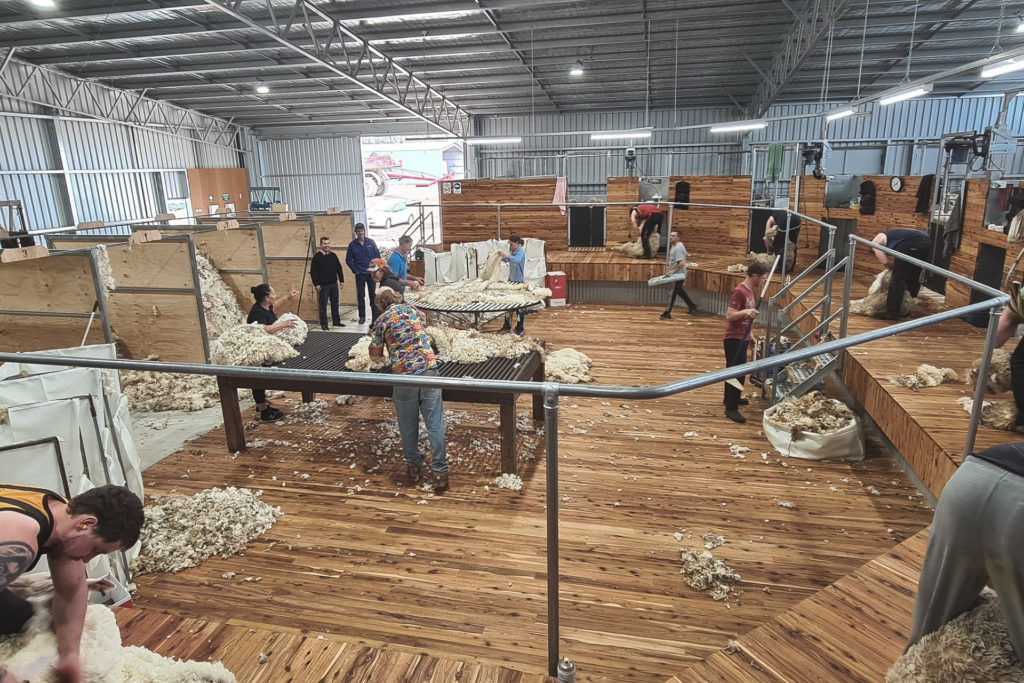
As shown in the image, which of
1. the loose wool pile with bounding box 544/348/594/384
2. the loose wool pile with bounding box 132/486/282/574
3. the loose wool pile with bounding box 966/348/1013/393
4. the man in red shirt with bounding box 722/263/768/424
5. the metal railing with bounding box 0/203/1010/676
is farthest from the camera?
the loose wool pile with bounding box 544/348/594/384

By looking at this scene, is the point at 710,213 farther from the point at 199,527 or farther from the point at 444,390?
the point at 199,527

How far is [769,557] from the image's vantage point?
3.53 m

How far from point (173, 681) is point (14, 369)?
3118mm

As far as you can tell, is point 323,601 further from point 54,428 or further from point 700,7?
point 700,7

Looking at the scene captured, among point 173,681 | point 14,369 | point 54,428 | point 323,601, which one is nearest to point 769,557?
point 323,601

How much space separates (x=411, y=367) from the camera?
165 inches

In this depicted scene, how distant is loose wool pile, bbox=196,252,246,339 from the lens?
7793mm

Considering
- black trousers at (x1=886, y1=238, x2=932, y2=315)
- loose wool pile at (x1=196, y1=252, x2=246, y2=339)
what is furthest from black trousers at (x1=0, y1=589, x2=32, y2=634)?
black trousers at (x1=886, y1=238, x2=932, y2=315)

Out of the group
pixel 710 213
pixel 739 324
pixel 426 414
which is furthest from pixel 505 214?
pixel 426 414

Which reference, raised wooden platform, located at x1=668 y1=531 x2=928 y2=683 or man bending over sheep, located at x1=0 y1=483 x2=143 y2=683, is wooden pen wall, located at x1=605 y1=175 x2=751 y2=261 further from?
man bending over sheep, located at x1=0 y1=483 x2=143 y2=683

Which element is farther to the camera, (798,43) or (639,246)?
(639,246)

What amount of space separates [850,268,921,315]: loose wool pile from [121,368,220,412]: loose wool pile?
23.6 feet

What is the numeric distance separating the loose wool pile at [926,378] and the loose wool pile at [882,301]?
6.17 feet

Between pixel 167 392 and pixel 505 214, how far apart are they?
7.44m
